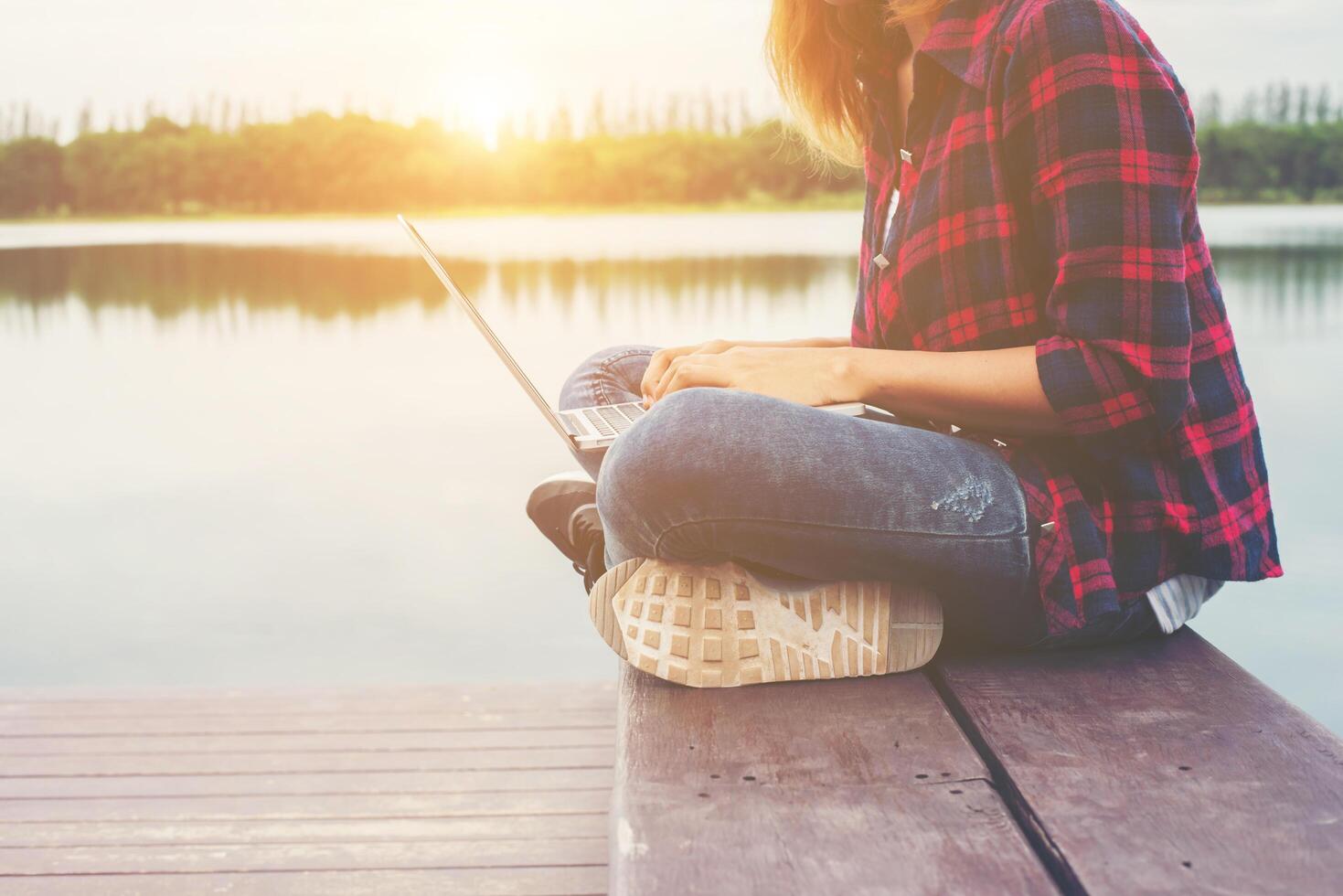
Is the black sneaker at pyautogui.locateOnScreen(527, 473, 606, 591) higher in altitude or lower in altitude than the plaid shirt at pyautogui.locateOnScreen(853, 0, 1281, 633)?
lower

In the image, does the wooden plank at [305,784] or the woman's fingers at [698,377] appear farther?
the wooden plank at [305,784]

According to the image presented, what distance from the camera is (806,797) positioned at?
732mm

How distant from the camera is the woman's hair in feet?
4.37

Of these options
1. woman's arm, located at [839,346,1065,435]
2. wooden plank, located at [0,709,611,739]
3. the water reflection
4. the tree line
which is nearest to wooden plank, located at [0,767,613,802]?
wooden plank, located at [0,709,611,739]

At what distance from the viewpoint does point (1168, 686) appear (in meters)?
0.92

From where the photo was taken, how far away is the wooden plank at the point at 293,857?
5.95 ft

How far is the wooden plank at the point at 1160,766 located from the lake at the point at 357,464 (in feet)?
9.51

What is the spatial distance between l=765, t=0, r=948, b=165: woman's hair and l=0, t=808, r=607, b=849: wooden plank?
46.6 inches

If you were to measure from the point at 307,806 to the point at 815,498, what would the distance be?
151 centimetres

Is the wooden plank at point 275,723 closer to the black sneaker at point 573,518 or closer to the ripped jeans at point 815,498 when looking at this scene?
the black sneaker at point 573,518

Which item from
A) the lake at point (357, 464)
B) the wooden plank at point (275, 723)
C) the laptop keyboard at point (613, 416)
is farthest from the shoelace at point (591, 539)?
the lake at point (357, 464)

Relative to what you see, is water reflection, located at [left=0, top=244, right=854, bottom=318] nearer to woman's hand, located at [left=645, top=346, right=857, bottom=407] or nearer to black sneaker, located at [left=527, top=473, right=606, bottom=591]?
black sneaker, located at [left=527, top=473, right=606, bottom=591]

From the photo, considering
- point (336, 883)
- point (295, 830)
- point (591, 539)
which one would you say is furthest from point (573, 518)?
point (295, 830)

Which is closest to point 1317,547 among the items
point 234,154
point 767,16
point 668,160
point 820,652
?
point 767,16
